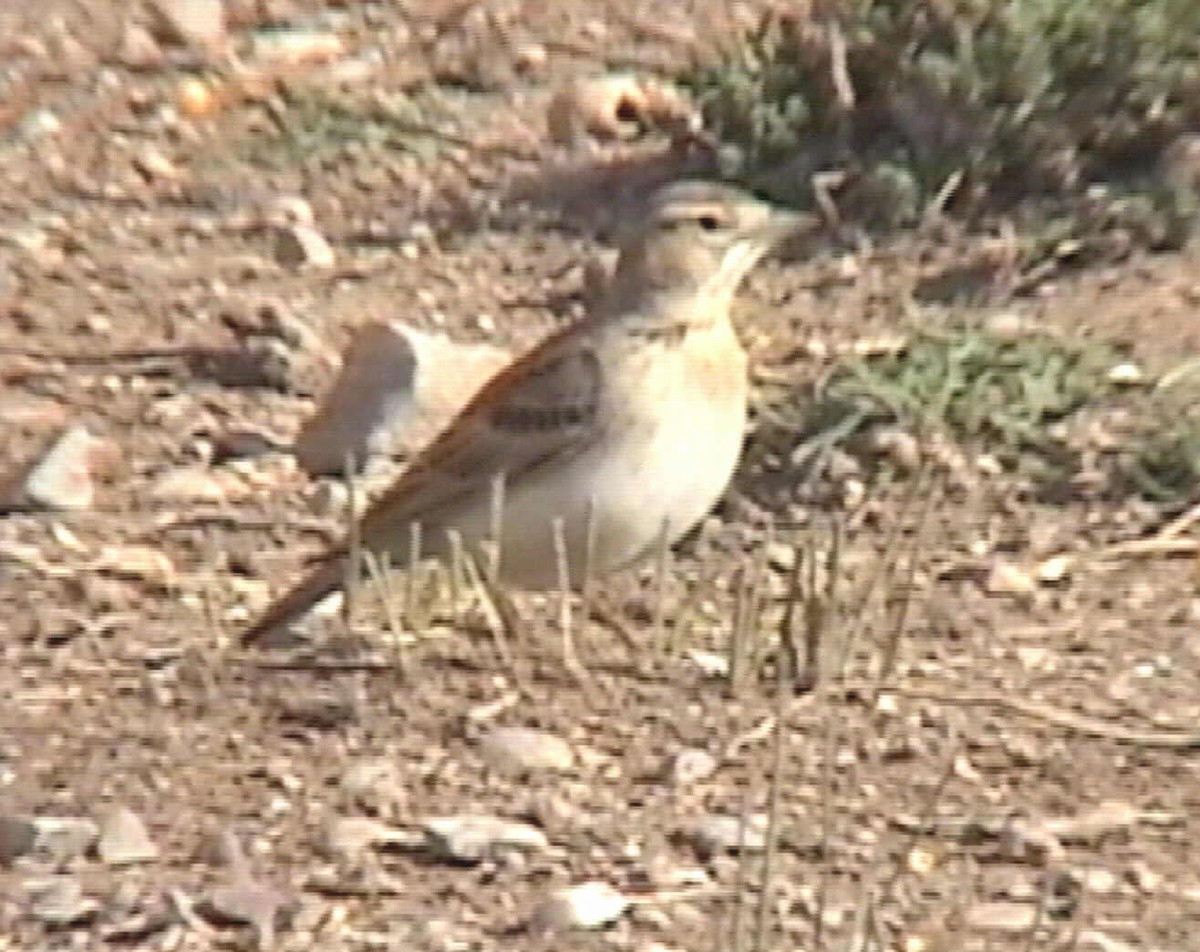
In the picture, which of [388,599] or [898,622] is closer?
[898,622]

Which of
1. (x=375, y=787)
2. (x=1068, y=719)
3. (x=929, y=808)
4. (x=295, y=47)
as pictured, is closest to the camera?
(x=929, y=808)

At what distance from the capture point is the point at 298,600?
674 cm

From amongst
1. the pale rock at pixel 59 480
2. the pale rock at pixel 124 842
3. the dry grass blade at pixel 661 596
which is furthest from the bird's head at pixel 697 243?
the pale rock at pixel 124 842

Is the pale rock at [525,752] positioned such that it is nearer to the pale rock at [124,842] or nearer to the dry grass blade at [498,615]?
the dry grass blade at [498,615]

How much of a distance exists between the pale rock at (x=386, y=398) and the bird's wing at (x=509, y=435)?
20.5 inches

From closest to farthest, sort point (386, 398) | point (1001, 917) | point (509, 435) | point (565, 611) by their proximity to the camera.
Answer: point (1001, 917), point (565, 611), point (509, 435), point (386, 398)

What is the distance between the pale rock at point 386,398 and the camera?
7.75 meters

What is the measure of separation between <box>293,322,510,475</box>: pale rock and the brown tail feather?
82 cm

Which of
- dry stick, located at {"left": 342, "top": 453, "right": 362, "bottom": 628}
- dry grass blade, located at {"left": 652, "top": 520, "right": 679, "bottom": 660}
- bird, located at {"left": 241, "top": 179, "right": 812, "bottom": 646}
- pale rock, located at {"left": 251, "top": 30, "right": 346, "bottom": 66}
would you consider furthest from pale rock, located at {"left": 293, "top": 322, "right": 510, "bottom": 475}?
pale rock, located at {"left": 251, "top": 30, "right": 346, "bottom": 66}

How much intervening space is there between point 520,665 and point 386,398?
1407 mm

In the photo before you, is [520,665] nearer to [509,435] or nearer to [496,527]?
[496,527]

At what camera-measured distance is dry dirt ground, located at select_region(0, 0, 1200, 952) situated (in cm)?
561

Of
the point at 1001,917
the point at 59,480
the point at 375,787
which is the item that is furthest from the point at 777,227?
the point at 1001,917

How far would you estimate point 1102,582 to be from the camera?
692cm
